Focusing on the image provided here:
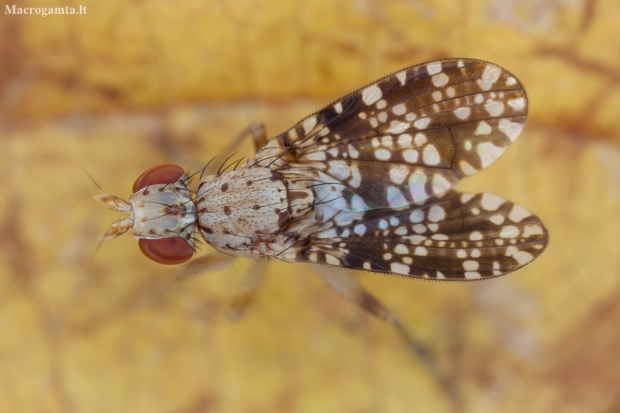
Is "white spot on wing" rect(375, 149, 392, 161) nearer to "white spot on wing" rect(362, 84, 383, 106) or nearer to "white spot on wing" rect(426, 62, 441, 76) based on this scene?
"white spot on wing" rect(362, 84, 383, 106)

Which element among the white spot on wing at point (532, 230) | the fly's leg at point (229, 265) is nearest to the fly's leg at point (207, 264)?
the fly's leg at point (229, 265)

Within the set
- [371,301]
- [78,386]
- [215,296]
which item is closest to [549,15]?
[371,301]

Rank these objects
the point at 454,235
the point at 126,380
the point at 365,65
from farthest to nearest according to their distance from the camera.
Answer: the point at 365,65 → the point at 126,380 → the point at 454,235

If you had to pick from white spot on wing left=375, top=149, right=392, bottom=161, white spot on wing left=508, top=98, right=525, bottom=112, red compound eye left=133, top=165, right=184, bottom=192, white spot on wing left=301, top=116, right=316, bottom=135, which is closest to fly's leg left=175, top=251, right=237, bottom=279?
red compound eye left=133, top=165, right=184, bottom=192

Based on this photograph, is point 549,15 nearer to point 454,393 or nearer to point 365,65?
point 365,65

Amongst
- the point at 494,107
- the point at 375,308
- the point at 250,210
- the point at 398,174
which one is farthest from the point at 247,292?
the point at 494,107

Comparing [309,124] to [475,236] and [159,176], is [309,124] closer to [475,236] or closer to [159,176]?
[159,176]
